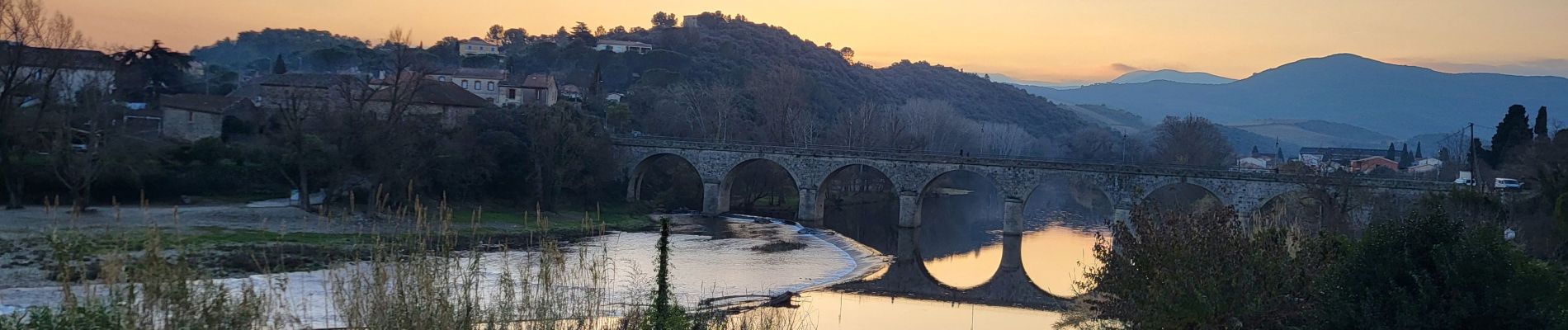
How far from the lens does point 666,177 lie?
53.0 metres

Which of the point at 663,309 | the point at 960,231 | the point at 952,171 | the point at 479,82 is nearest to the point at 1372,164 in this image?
the point at 960,231

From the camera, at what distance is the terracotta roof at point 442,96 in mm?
47219

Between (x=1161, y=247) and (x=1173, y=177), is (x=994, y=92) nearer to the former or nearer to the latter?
(x=1173, y=177)

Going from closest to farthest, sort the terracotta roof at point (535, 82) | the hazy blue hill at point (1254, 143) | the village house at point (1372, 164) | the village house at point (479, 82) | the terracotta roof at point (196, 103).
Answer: the terracotta roof at point (196, 103), the terracotta roof at point (535, 82), the village house at point (479, 82), the village house at point (1372, 164), the hazy blue hill at point (1254, 143)

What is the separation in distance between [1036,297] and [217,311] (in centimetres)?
2223

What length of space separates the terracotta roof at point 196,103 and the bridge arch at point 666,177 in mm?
15915

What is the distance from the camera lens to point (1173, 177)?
41.2 m

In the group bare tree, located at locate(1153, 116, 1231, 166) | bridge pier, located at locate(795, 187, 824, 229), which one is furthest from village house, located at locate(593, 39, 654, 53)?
bridge pier, located at locate(795, 187, 824, 229)

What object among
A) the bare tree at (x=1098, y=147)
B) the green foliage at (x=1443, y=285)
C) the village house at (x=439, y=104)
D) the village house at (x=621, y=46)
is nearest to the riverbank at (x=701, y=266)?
the village house at (x=439, y=104)

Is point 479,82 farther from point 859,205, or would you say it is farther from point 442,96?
point 859,205

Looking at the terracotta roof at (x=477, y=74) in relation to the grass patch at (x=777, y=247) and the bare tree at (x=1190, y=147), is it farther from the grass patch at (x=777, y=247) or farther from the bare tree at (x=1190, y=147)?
the bare tree at (x=1190, y=147)

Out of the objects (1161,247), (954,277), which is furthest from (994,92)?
(1161,247)

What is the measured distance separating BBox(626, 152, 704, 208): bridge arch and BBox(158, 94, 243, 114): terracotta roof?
52.2ft

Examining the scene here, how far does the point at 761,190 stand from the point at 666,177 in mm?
4396
